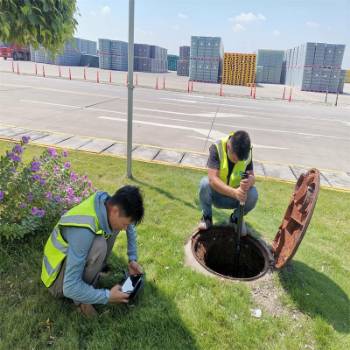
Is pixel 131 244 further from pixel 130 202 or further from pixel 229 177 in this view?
pixel 229 177

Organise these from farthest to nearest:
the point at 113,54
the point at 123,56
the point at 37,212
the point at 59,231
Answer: the point at 123,56
the point at 113,54
the point at 37,212
the point at 59,231

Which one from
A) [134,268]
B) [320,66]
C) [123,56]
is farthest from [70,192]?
[123,56]

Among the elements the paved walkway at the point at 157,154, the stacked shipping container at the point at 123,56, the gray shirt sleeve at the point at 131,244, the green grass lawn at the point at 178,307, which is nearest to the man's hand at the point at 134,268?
the gray shirt sleeve at the point at 131,244

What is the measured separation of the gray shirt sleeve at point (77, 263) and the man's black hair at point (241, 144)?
5.36 ft

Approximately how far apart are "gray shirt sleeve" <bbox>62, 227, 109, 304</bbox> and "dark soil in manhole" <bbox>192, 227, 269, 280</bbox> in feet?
5.23

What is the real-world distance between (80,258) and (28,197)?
1371 mm

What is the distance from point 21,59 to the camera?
41812 mm

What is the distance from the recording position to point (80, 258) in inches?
84.8

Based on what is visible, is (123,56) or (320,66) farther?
(123,56)

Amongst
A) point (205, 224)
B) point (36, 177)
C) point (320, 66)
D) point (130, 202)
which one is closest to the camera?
point (130, 202)

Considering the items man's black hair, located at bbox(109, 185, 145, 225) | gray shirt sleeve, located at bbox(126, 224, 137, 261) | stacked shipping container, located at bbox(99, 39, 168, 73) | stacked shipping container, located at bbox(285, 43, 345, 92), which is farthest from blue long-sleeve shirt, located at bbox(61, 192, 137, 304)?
stacked shipping container, located at bbox(99, 39, 168, 73)

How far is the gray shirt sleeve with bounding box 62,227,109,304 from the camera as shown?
7.04 ft

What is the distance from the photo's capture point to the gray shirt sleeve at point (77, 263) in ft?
7.04

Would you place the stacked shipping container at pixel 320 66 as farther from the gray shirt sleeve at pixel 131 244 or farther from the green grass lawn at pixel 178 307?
the gray shirt sleeve at pixel 131 244
